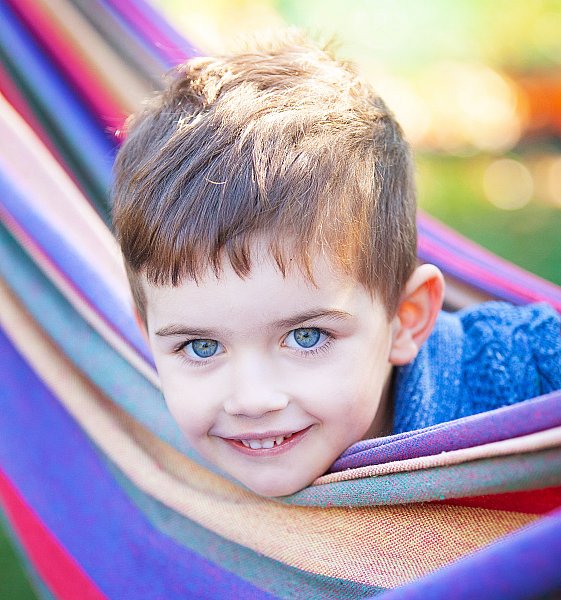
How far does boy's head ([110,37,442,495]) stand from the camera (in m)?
1.08

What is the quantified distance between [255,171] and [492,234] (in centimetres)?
229

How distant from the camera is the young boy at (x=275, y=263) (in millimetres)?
1082

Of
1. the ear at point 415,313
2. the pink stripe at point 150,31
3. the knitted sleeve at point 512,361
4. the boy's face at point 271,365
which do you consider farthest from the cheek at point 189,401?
the pink stripe at point 150,31

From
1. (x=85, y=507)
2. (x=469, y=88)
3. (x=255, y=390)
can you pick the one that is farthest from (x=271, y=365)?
(x=469, y=88)

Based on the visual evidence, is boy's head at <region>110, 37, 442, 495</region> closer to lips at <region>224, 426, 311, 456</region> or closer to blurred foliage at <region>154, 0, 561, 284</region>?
lips at <region>224, 426, 311, 456</region>

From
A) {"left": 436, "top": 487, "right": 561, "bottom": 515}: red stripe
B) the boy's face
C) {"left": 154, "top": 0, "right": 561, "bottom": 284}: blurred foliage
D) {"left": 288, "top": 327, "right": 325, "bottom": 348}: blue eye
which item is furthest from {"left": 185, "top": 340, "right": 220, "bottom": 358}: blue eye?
{"left": 154, "top": 0, "right": 561, "bottom": 284}: blurred foliage

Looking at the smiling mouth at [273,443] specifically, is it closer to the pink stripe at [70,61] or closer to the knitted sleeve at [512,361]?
the knitted sleeve at [512,361]

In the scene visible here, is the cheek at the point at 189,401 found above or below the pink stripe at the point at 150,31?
below

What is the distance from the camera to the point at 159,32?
1.91 metres

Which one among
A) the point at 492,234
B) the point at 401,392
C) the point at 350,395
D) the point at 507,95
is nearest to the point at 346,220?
the point at 350,395

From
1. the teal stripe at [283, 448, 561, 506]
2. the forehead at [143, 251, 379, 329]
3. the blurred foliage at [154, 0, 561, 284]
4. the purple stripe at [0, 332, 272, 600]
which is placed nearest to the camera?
the teal stripe at [283, 448, 561, 506]

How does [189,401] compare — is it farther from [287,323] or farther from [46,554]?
[46,554]

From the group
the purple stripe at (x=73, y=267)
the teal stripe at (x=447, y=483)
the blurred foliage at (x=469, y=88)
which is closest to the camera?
the teal stripe at (x=447, y=483)

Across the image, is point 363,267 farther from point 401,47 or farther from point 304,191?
point 401,47
